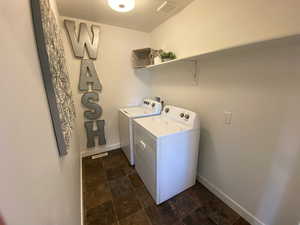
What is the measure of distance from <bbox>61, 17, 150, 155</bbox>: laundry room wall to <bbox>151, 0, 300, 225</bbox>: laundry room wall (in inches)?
43.6

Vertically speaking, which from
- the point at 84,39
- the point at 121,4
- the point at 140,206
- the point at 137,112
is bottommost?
the point at 140,206

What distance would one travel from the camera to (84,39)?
207 centimetres

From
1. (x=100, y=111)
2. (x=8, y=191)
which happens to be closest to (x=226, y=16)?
(x=8, y=191)

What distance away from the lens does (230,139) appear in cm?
139

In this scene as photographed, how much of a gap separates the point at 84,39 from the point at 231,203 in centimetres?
305

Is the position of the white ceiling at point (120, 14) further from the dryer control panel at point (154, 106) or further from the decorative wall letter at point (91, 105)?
the dryer control panel at point (154, 106)

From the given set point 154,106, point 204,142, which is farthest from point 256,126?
point 154,106

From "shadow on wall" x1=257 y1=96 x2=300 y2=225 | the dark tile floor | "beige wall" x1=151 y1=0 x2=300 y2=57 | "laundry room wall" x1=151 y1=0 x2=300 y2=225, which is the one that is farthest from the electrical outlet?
the dark tile floor

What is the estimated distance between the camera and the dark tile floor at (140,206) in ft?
4.36

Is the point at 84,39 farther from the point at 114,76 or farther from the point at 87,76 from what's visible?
the point at 114,76

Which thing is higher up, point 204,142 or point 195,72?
point 195,72

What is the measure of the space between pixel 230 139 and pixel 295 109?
0.58 metres

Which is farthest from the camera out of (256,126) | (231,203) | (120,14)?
(120,14)

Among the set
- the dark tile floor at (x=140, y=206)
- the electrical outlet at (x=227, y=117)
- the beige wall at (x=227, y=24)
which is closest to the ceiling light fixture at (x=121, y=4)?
the beige wall at (x=227, y=24)
